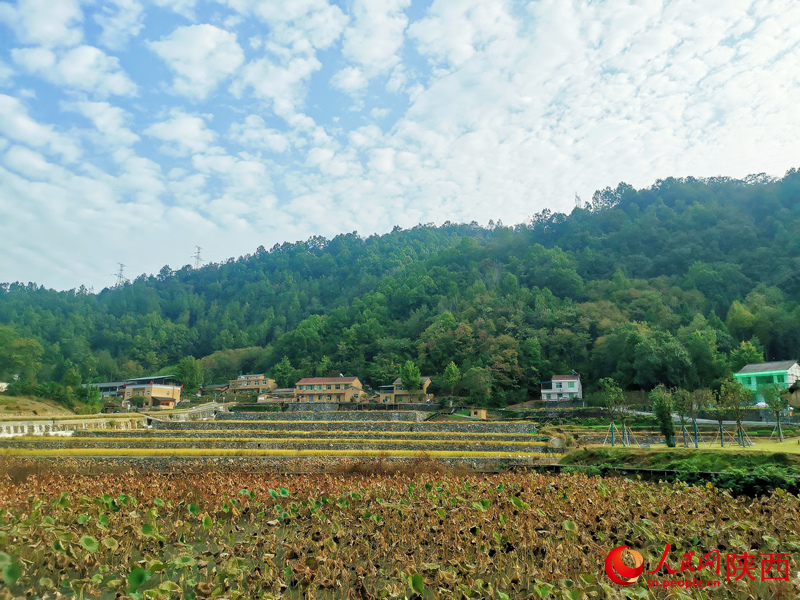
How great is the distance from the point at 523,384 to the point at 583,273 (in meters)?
33.3

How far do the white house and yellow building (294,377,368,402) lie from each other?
1998 cm

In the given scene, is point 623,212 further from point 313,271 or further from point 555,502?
point 555,502

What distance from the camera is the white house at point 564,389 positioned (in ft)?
171

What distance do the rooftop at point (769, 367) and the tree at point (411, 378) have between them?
29449mm

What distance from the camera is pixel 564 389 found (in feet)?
171

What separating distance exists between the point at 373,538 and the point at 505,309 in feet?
195

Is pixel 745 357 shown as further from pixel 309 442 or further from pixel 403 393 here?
pixel 309 442

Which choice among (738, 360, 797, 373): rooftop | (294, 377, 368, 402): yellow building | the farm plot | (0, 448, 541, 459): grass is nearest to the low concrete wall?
(0, 448, 541, 459): grass

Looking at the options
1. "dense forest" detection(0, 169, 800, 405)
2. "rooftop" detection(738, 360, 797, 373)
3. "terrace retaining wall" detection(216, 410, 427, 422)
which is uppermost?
"dense forest" detection(0, 169, 800, 405)

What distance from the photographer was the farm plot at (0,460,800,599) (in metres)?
7.29

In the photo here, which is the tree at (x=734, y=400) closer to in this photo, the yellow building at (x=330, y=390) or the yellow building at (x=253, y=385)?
the yellow building at (x=330, y=390)

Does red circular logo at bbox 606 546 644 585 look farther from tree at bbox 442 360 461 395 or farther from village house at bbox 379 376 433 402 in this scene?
village house at bbox 379 376 433 402

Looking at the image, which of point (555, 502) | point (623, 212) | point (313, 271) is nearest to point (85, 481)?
point (555, 502)

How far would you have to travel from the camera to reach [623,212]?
9662cm
